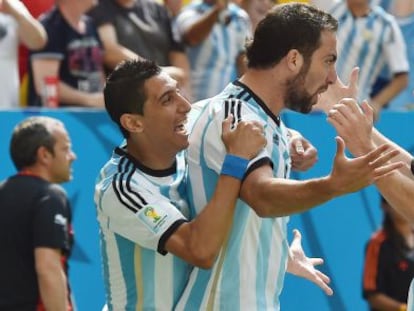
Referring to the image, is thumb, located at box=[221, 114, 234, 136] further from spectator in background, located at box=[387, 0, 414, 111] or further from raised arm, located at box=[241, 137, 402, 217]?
spectator in background, located at box=[387, 0, 414, 111]

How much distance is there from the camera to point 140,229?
5.32 m

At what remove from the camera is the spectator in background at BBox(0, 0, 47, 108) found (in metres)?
8.84

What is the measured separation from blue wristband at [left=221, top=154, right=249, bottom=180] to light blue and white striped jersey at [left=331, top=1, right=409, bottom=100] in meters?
5.04

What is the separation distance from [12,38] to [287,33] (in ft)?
12.8

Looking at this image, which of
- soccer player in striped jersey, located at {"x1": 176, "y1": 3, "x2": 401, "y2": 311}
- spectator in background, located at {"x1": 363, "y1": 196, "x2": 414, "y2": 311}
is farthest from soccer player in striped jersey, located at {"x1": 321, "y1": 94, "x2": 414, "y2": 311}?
spectator in background, located at {"x1": 363, "y1": 196, "x2": 414, "y2": 311}

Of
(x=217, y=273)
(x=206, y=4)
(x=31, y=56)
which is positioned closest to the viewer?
(x=217, y=273)

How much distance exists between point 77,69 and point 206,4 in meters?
1.20

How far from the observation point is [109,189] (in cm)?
536

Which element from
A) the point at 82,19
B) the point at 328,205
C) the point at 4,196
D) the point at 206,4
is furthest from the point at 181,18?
the point at 4,196

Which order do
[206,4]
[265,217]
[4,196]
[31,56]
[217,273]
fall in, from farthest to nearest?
[206,4] → [31,56] → [4,196] → [217,273] → [265,217]

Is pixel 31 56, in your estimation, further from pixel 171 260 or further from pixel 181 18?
pixel 171 260

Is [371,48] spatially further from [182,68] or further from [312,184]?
[312,184]

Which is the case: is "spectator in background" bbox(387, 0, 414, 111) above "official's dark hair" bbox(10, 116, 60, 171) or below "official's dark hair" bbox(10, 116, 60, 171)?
below

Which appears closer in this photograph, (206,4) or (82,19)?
(82,19)
